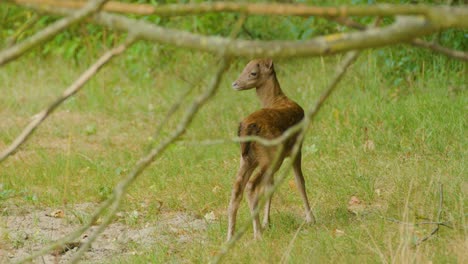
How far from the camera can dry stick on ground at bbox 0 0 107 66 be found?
2.41m

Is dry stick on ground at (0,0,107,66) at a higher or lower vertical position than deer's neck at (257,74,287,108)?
higher

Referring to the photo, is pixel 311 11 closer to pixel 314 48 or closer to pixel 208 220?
pixel 314 48

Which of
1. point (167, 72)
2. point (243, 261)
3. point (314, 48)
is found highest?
point (314, 48)

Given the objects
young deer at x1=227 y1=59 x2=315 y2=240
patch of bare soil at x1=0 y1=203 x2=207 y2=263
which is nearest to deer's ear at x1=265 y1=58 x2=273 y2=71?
young deer at x1=227 y1=59 x2=315 y2=240

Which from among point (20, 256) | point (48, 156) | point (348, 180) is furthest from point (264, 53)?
point (48, 156)

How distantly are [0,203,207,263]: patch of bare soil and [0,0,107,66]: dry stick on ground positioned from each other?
296cm

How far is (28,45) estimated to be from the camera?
2.51 meters

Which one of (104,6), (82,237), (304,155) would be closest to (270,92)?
(304,155)

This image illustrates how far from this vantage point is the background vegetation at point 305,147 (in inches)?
211

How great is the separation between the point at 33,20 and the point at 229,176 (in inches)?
172

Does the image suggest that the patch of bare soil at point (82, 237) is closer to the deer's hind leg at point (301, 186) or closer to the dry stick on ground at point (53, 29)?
the deer's hind leg at point (301, 186)

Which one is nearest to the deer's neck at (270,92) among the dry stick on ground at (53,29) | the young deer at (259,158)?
the young deer at (259,158)

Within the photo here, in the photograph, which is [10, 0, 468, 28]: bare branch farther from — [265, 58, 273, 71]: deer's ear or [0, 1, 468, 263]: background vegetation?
[265, 58, 273, 71]: deer's ear

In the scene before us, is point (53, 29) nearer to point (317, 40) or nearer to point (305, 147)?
point (317, 40)
